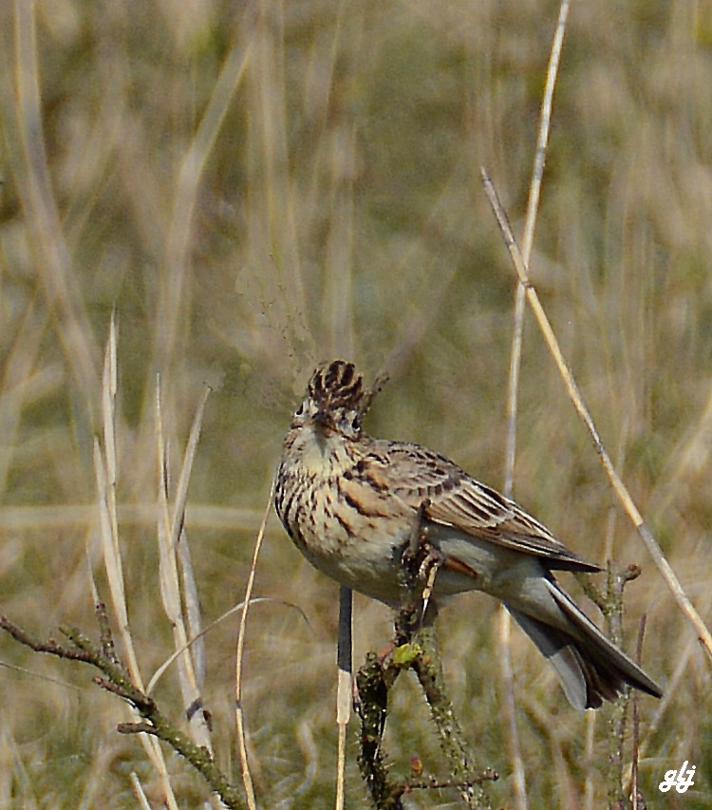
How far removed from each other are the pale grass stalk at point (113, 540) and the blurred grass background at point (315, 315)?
2.53ft

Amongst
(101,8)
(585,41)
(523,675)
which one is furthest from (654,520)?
(101,8)

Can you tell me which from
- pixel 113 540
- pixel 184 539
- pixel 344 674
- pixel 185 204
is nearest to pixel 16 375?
pixel 185 204

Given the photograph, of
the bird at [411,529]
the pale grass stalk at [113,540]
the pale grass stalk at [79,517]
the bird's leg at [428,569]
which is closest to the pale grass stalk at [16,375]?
the pale grass stalk at [79,517]

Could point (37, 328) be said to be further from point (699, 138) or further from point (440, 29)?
point (699, 138)

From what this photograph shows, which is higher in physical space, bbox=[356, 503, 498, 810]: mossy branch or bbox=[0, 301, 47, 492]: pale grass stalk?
bbox=[0, 301, 47, 492]: pale grass stalk

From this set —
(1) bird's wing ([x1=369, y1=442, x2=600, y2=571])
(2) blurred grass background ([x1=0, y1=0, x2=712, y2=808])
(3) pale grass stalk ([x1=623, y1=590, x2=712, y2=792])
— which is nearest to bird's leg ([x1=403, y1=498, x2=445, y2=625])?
(1) bird's wing ([x1=369, y1=442, x2=600, y2=571])

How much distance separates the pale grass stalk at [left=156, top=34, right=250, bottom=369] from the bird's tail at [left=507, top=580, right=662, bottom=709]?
156 centimetres

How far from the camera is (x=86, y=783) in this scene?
4172 millimetres

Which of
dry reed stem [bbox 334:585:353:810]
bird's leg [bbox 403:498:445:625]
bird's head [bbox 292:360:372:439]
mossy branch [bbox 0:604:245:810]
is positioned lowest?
mossy branch [bbox 0:604:245:810]

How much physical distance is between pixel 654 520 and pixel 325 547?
2.00 meters

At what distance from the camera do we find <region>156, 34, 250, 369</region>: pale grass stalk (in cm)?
473

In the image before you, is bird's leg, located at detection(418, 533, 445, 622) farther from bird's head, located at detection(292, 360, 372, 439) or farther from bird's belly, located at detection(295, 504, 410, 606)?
bird's head, located at detection(292, 360, 372, 439)

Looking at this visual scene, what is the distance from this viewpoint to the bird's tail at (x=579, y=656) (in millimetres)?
3355

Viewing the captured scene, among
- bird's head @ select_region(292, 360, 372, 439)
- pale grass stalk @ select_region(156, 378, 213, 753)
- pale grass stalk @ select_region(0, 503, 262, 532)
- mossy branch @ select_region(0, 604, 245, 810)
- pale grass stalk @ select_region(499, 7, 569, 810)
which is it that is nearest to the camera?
mossy branch @ select_region(0, 604, 245, 810)
